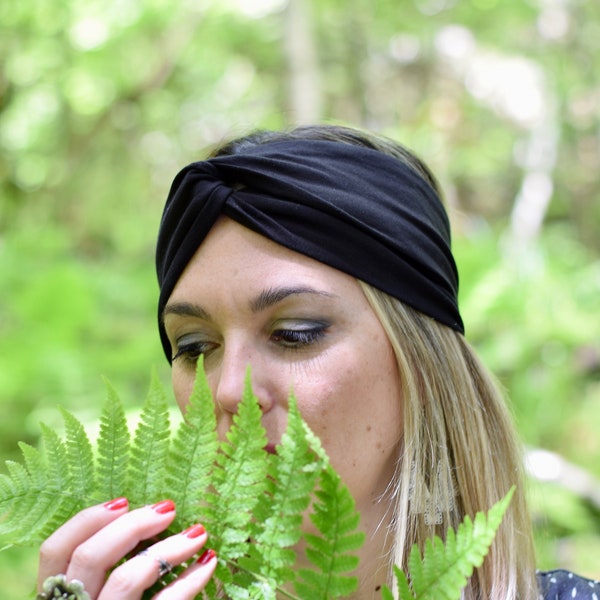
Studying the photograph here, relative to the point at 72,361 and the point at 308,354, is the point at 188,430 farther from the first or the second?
the point at 72,361

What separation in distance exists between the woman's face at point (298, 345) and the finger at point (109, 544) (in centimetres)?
47

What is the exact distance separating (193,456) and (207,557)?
5.6 inches

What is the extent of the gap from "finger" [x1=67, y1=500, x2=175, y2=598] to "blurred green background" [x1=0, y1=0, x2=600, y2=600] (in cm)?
164

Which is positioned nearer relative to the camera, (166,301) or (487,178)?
(166,301)

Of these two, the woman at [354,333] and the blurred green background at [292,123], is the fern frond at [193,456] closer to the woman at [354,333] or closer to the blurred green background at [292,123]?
the woman at [354,333]

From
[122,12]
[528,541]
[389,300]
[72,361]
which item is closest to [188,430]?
[389,300]

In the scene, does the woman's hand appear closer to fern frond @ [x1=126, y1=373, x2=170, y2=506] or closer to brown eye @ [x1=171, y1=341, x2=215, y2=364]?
fern frond @ [x1=126, y1=373, x2=170, y2=506]

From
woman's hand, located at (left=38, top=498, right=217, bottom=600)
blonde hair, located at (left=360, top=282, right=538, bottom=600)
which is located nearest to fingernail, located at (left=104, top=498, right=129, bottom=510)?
woman's hand, located at (left=38, top=498, right=217, bottom=600)

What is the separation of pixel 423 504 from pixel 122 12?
23.1ft

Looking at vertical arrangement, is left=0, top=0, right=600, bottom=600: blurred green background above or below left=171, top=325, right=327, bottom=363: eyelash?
above

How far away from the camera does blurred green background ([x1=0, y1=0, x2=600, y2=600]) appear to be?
5.28m

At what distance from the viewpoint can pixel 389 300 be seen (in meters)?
1.71

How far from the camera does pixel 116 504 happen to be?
1.01 meters

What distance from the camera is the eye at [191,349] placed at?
169cm
